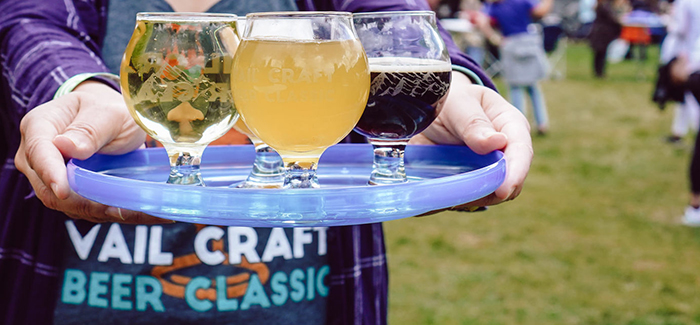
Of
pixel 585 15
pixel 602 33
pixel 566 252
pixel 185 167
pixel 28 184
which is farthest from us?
pixel 585 15

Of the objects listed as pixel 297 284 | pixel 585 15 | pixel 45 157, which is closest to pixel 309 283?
pixel 297 284

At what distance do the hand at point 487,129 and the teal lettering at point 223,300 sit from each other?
56 centimetres

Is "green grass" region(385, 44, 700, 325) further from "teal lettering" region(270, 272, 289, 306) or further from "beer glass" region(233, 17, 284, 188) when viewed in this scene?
"beer glass" region(233, 17, 284, 188)

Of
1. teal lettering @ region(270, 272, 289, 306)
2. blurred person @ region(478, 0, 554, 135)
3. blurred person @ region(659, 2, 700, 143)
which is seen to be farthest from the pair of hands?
blurred person @ region(478, 0, 554, 135)

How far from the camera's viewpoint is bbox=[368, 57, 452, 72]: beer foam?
1.07m

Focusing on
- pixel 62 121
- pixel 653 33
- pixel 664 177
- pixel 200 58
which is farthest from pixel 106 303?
pixel 653 33

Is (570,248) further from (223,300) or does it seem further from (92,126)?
(92,126)

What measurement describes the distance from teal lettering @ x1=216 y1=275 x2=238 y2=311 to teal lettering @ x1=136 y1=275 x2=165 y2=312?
120mm

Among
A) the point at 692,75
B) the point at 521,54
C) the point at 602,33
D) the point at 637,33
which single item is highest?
the point at 637,33

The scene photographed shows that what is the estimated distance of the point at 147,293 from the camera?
1.45 metres

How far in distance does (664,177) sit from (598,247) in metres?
2.26

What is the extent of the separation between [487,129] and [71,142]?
25.9 inches

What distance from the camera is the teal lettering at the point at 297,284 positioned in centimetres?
150

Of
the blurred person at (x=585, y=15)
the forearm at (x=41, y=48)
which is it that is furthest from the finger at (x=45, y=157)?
the blurred person at (x=585, y=15)
